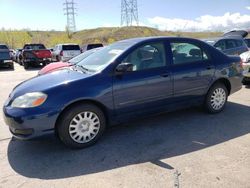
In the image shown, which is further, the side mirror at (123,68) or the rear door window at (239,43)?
the rear door window at (239,43)

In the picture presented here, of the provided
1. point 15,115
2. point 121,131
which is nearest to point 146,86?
point 121,131

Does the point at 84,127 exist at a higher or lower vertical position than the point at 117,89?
lower

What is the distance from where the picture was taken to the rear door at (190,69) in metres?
4.86

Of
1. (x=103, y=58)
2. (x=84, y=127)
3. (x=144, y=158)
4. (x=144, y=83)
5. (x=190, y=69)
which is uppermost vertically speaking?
(x=103, y=58)

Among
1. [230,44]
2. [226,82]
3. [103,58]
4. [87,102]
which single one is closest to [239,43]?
[230,44]

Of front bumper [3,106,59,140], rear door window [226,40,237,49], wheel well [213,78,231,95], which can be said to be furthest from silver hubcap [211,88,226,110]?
rear door window [226,40,237,49]

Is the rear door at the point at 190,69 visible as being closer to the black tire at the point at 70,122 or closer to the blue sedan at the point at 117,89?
the blue sedan at the point at 117,89

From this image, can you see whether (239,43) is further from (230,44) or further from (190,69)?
(190,69)

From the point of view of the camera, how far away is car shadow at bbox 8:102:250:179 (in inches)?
140

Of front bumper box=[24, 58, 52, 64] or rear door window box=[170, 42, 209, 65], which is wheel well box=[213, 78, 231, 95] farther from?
front bumper box=[24, 58, 52, 64]

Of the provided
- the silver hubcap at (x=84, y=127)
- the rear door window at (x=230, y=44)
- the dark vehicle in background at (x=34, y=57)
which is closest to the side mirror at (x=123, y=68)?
the silver hubcap at (x=84, y=127)

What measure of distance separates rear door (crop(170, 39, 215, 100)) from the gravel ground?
0.61m

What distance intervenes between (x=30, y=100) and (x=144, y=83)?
180cm

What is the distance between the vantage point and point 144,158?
3705 mm
